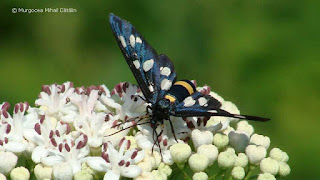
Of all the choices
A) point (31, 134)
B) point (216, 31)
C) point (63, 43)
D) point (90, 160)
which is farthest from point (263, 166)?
point (63, 43)

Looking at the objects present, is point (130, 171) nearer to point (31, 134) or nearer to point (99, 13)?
point (31, 134)

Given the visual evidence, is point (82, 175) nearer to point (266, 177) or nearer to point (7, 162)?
point (7, 162)

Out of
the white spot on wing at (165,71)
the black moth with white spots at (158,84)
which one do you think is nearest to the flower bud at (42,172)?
the black moth with white spots at (158,84)

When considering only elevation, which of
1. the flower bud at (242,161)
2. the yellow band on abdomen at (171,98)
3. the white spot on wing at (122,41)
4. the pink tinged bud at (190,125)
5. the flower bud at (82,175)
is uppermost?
the white spot on wing at (122,41)

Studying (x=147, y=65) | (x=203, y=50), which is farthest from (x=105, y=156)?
(x=203, y=50)

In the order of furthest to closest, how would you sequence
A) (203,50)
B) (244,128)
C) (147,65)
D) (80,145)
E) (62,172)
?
1. (203,50)
2. (244,128)
3. (147,65)
4. (80,145)
5. (62,172)

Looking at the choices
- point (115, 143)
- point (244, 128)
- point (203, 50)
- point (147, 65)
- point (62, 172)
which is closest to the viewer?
point (62, 172)

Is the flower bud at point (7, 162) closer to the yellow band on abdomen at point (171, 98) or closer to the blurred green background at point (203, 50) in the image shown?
the yellow band on abdomen at point (171, 98)
